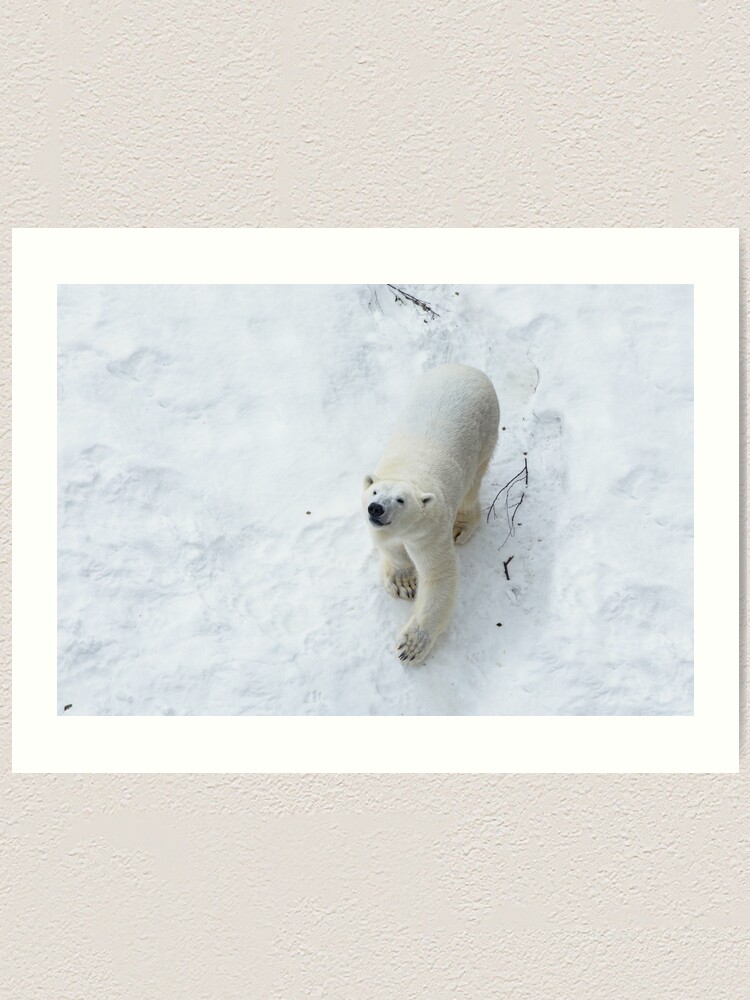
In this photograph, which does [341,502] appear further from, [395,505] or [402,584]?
[395,505]

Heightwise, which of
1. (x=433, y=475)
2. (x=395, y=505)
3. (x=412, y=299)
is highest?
(x=412, y=299)

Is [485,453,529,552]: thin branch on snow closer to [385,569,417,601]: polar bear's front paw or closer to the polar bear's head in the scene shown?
[385,569,417,601]: polar bear's front paw

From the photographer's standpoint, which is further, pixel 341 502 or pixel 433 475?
pixel 341 502

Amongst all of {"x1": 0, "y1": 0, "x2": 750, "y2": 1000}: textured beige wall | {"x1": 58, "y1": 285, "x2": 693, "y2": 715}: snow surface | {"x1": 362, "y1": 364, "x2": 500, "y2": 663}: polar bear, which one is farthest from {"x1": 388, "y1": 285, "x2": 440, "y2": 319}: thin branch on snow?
{"x1": 0, "y1": 0, "x2": 750, "y2": 1000}: textured beige wall
